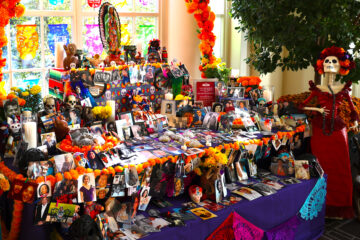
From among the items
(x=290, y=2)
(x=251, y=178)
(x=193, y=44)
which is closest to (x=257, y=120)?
(x=251, y=178)

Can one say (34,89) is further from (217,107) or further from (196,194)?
(217,107)

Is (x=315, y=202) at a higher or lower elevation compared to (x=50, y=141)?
lower

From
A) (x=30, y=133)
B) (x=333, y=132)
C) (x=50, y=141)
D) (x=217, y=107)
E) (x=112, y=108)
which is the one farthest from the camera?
(x=217, y=107)

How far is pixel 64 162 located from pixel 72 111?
65 cm

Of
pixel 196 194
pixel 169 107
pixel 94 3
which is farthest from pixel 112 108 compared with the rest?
pixel 94 3

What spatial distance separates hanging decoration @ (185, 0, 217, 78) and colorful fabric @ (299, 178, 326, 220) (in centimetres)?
171

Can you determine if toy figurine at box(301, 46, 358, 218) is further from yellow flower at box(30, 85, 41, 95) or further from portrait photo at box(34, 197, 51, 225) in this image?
portrait photo at box(34, 197, 51, 225)

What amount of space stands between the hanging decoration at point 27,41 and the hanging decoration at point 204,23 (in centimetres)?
165

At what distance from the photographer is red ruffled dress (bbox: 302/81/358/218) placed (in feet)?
12.8

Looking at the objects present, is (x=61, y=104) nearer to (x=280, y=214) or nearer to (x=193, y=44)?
(x=280, y=214)

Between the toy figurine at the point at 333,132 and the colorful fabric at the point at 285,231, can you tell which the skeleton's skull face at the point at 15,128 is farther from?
the toy figurine at the point at 333,132

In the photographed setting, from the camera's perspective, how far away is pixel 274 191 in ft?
11.0

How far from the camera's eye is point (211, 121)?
3797 mm

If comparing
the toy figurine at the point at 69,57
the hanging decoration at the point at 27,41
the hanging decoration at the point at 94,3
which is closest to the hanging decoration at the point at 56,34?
the hanging decoration at the point at 27,41
